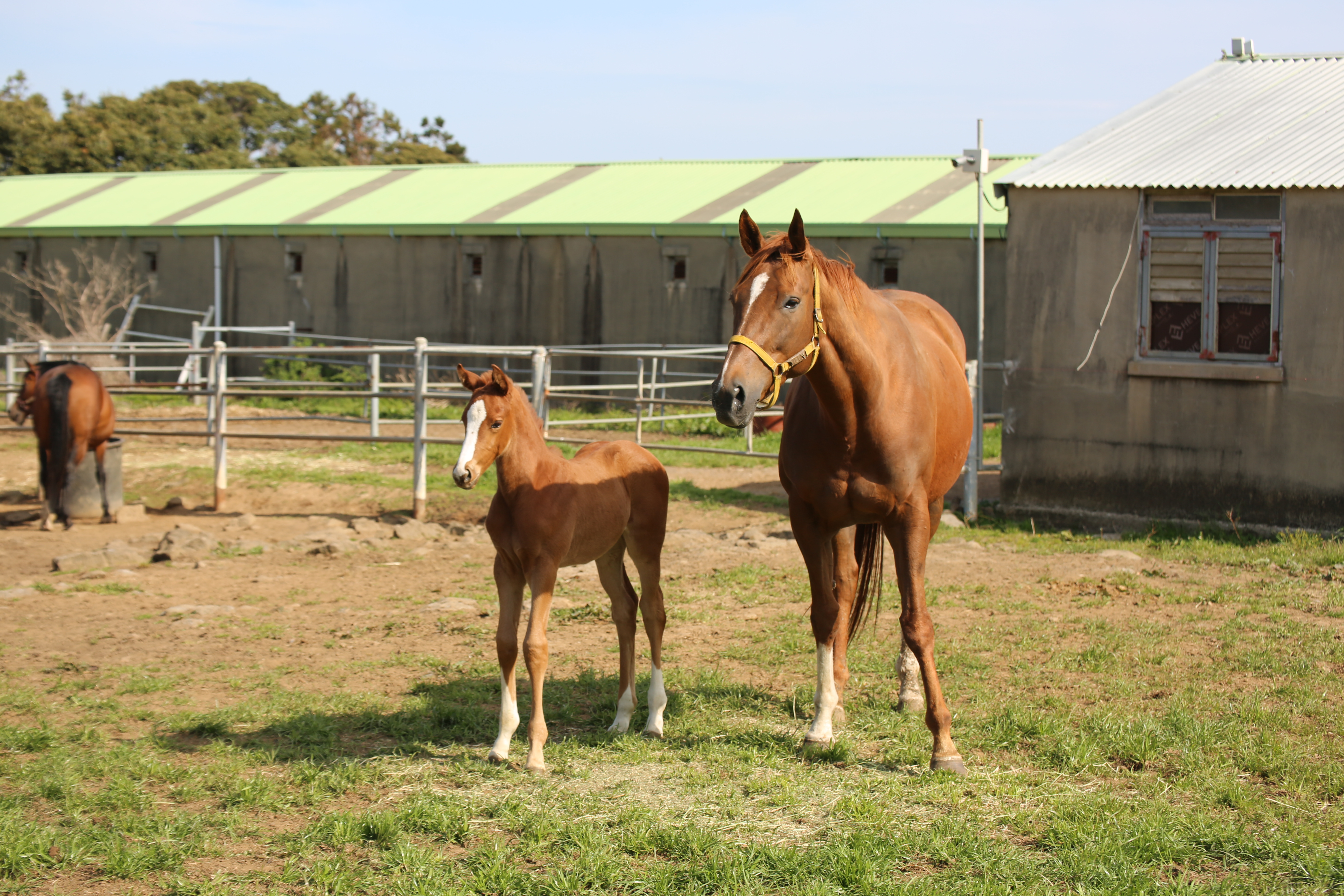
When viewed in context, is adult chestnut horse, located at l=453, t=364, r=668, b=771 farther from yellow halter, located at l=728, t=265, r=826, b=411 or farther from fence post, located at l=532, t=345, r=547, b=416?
fence post, located at l=532, t=345, r=547, b=416

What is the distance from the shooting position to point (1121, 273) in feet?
32.3

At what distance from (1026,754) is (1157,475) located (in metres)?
6.00

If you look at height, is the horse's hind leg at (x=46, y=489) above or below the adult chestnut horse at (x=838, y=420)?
below

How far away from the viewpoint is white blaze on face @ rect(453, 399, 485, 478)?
435cm

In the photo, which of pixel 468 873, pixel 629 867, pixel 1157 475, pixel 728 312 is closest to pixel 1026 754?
pixel 629 867

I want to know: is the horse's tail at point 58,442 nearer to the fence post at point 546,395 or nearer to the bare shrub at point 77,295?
the fence post at point 546,395

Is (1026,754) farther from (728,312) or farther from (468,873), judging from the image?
(728,312)

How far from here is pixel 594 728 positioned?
5086mm

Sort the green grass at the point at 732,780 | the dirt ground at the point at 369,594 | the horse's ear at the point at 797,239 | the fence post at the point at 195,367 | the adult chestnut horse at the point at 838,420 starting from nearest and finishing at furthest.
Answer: the green grass at the point at 732,780 < the horse's ear at the point at 797,239 < the adult chestnut horse at the point at 838,420 < the dirt ground at the point at 369,594 < the fence post at the point at 195,367

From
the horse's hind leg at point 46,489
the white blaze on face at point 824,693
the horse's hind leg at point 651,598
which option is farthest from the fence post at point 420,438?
the white blaze on face at point 824,693

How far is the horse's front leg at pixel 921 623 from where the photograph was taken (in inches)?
173

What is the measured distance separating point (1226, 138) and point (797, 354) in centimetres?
791

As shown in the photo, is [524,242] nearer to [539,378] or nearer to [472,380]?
[539,378]

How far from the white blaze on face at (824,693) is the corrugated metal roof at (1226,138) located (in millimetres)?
6581
